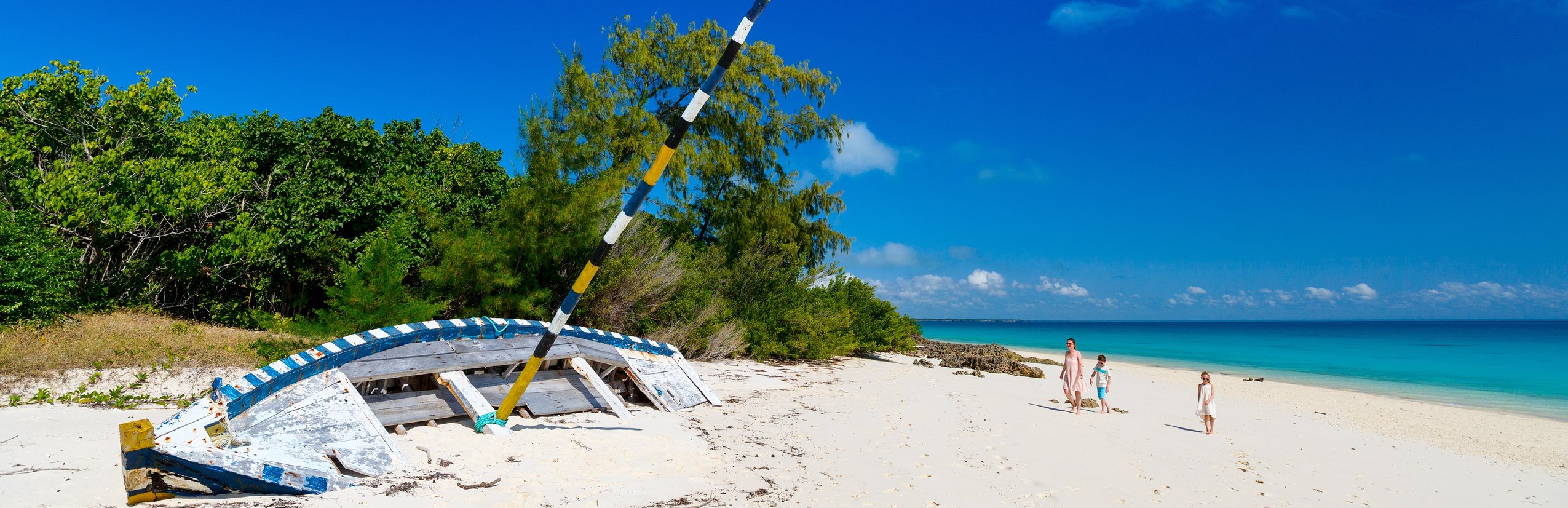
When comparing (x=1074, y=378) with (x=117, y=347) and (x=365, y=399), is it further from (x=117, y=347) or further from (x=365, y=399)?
(x=117, y=347)

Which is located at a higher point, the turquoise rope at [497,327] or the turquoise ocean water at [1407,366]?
the turquoise ocean water at [1407,366]

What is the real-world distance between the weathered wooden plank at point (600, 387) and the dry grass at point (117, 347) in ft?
13.2

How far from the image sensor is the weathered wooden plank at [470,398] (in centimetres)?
619

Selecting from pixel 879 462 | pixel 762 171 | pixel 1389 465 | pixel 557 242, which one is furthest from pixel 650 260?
pixel 1389 465

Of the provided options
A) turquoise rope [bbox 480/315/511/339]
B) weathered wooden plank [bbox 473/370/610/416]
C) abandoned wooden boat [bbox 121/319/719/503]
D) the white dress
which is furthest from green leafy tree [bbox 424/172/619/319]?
the white dress

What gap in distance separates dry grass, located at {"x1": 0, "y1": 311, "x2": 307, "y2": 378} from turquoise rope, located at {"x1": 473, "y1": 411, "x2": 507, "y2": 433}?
4.24 metres

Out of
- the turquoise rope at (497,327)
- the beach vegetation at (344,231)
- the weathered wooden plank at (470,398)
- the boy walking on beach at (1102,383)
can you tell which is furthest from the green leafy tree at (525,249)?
the boy walking on beach at (1102,383)

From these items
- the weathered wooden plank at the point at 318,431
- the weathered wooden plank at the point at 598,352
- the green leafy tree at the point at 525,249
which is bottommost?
the weathered wooden plank at the point at 318,431

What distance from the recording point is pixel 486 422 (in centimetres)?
616

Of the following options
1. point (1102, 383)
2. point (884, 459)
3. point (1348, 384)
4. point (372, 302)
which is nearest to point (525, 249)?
point (372, 302)

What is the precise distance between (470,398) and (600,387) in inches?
54.3

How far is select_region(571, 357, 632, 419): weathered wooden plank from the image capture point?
23.9ft

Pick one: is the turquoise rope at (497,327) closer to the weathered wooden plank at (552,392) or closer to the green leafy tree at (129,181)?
the weathered wooden plank at (552,392)

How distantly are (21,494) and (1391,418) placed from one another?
1702 cm
